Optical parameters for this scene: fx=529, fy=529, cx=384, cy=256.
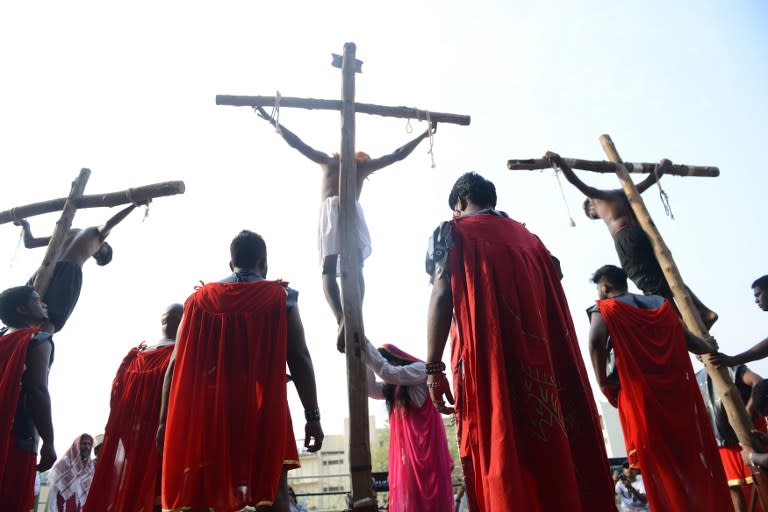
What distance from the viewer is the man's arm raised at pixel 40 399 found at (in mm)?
3982

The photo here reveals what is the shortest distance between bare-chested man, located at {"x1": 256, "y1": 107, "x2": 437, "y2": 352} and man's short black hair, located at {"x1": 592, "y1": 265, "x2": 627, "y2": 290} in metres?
2.20

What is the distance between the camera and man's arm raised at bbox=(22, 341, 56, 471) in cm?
398

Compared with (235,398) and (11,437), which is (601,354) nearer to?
(235,398)

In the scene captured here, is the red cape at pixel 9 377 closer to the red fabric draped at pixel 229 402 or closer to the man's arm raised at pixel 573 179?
the red fabric draped at pixel 229 402

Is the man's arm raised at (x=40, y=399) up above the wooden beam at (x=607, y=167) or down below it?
below

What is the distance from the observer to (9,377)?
12.8ft

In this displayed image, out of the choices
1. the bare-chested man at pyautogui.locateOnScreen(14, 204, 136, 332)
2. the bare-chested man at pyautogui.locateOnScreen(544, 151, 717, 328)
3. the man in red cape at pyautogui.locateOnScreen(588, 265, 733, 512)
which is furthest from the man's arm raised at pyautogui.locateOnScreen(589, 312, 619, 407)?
the bare-chested man at pyautogui.locateOnScreen(14, 204, 136, 332)

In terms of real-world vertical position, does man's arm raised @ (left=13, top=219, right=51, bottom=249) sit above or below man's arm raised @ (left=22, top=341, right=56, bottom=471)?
above

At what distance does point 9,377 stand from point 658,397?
15.9ft

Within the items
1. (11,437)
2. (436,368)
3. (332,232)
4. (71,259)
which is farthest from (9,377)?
(436,368)

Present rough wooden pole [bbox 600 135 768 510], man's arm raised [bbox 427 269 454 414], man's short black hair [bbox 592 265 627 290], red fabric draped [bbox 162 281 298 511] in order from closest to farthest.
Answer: red fabric draped [bbox 162 281 298 511]
man's arm raised [bbox 427 269 454 414]
rough wooden pole [bbox 600 135 768 510]
man's short black hair [bbox 592 265 627 290]

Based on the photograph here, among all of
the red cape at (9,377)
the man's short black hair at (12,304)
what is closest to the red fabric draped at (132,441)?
the red cape at (9,377)

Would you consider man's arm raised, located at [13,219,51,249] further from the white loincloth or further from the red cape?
the white loincloth

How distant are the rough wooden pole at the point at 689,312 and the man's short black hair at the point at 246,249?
4.18m
